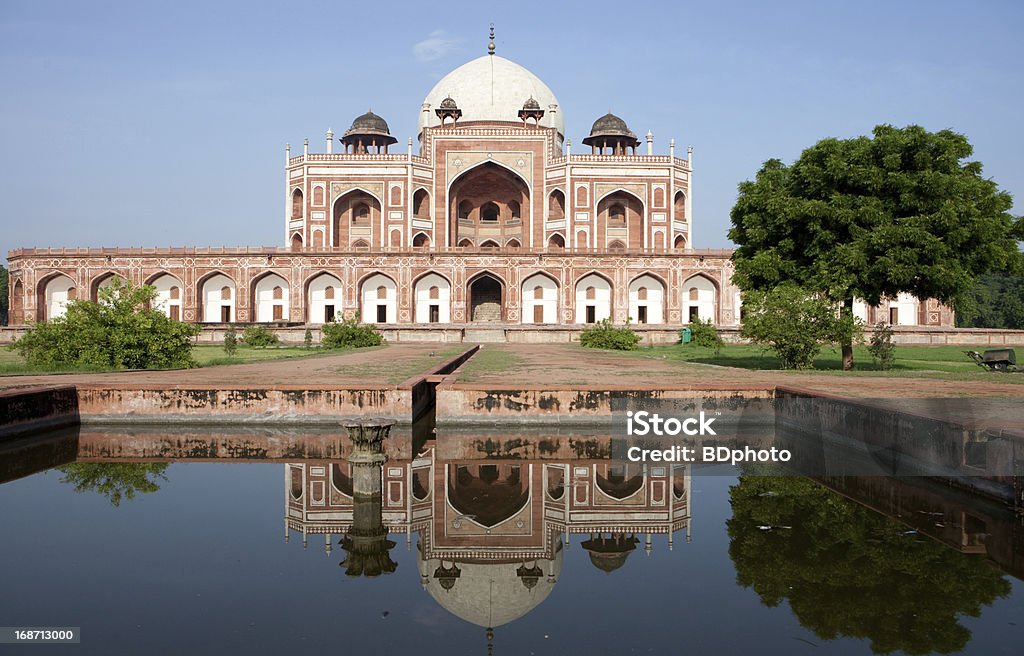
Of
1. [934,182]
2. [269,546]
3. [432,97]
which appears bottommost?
[269,546]

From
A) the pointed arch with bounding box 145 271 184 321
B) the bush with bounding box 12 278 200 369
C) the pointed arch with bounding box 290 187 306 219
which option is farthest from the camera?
the pointed arch with bounding box 290 187 306 219

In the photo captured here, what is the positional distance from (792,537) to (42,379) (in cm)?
946

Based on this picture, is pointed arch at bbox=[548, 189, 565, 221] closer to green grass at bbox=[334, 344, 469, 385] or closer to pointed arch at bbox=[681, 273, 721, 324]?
pointed arch at bbox=[681, 273, 721, 324]

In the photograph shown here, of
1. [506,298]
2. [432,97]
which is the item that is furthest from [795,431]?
[432,97]

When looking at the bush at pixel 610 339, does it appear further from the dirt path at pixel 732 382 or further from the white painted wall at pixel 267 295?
the white painted wall at pixel 267 295

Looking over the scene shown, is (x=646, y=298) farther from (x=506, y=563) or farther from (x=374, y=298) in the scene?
(x=506, y=563)

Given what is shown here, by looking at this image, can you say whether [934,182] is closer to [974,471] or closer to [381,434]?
[974,471]

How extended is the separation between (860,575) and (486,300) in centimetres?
3237

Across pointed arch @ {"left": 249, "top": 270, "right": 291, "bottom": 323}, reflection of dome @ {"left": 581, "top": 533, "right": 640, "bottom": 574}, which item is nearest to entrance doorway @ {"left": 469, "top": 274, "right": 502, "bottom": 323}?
pointed arch @ {"left": 249, "top": 270, "right": 291, "bottom": 323}

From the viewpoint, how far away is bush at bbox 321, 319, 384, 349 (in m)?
23.9

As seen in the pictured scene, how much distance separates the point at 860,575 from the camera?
4.21 meters

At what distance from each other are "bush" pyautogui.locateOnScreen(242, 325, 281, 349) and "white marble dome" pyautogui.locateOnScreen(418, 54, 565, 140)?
18793 millimetres

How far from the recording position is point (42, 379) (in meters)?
10.7

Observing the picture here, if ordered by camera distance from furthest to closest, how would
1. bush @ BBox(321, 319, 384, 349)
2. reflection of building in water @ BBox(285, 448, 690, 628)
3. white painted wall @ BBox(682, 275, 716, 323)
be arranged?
white painted wall @ BBox(682, 275, 716, 323)
bush @ BBox(321, 319, 384, 349)
reflection of building in water @ BBox(285, 448, 690, 628)
